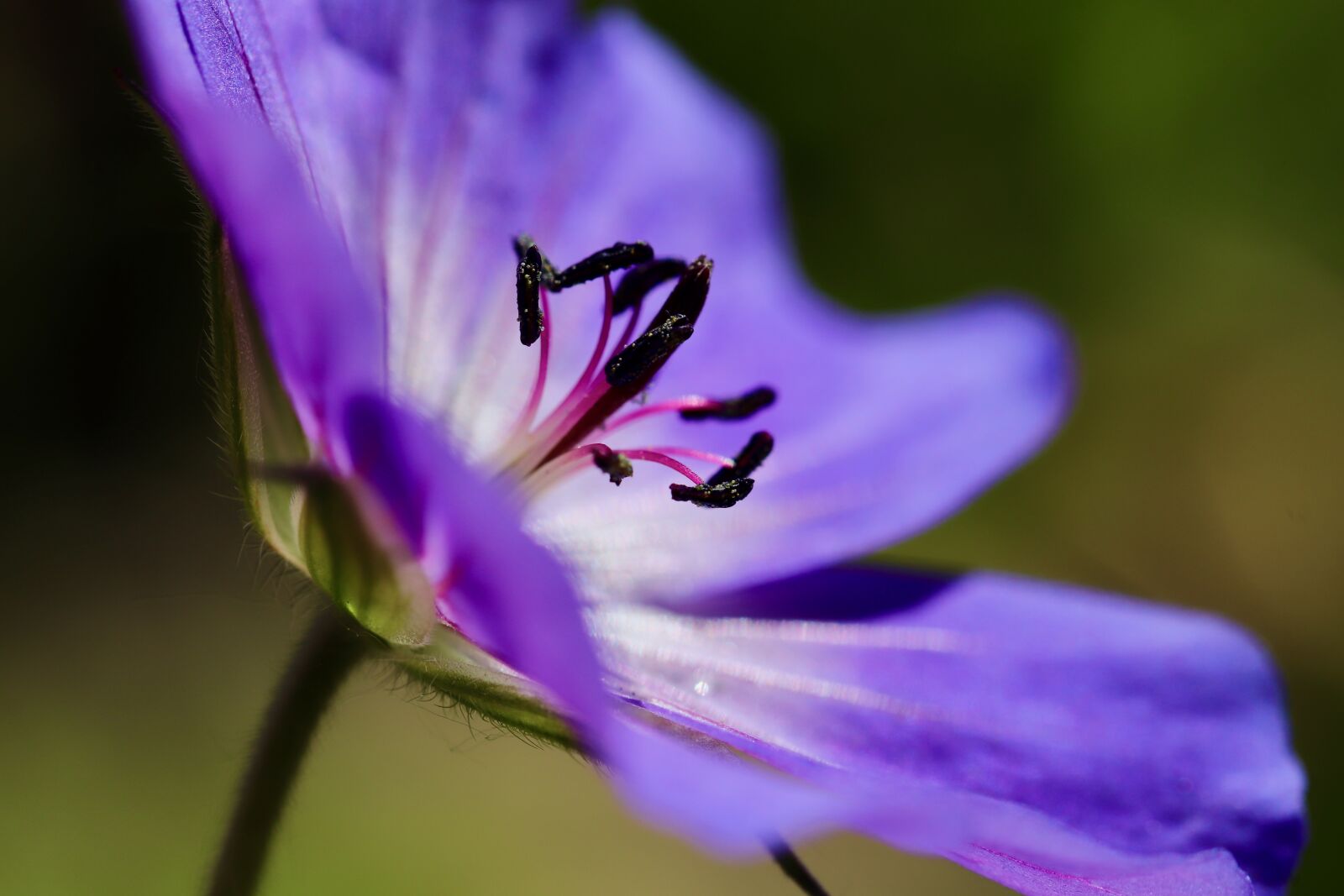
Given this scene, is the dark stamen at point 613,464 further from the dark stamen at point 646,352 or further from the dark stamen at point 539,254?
the dark stamen at point 539,254

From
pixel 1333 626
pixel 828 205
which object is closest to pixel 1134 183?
pixel 828 205

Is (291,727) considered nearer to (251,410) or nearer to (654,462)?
(251,410)

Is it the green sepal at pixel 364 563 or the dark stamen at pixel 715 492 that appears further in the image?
the dark stamen at pixel 715 492

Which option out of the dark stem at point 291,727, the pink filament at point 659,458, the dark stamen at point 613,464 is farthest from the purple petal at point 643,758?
the pink filament at point 659,458

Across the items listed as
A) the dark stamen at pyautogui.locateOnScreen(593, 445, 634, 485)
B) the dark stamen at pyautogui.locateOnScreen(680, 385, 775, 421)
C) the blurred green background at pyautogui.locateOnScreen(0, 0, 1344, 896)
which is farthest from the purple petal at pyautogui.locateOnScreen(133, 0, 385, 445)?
the blurred green background at pyautogui.locateOnScreen(0, 0, 1344, 896)

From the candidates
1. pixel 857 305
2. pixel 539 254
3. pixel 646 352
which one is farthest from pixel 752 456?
pixel 857 305

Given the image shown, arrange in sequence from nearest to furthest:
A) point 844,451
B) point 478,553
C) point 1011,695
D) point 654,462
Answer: point 478,553, point 1011,695, point 654,462, point 844,451
